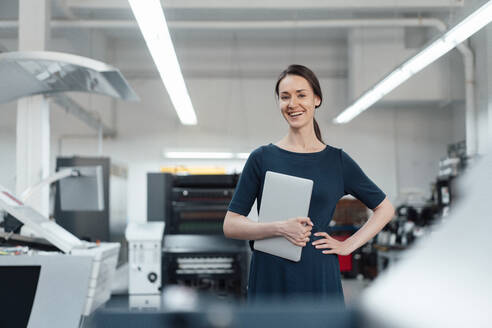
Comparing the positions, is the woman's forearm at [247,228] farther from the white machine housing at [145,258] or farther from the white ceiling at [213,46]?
the white ceiling at [213,46]

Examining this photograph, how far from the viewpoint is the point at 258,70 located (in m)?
9.89

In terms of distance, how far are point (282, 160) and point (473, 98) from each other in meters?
7.20

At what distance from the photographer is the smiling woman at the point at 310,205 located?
3.35ft

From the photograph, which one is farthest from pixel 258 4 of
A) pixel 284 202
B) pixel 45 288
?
pixel 284 202

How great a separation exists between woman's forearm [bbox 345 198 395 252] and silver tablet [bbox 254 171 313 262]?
0.19m

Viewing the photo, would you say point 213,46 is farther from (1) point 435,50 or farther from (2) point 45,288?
(2) point 45,288

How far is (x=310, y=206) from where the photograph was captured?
1.07 metres

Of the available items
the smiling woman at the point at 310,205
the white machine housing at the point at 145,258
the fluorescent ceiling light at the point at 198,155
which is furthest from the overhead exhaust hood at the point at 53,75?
the fluorescent ceiling light at the point at 198,155

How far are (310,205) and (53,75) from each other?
9.95 ft

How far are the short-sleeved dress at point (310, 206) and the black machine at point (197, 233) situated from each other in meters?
3.84

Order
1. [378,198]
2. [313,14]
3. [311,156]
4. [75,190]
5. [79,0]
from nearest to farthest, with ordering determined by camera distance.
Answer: [311,156] → [378,198] → [75,190] → [79,0] → [313,14]

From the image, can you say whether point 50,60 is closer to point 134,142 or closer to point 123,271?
point 123,271

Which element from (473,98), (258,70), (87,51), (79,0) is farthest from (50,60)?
(258,70)

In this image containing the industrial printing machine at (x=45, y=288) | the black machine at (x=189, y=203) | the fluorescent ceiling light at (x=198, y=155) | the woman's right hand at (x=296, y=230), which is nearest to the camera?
the woman's right hand at (x=296, y=230)
